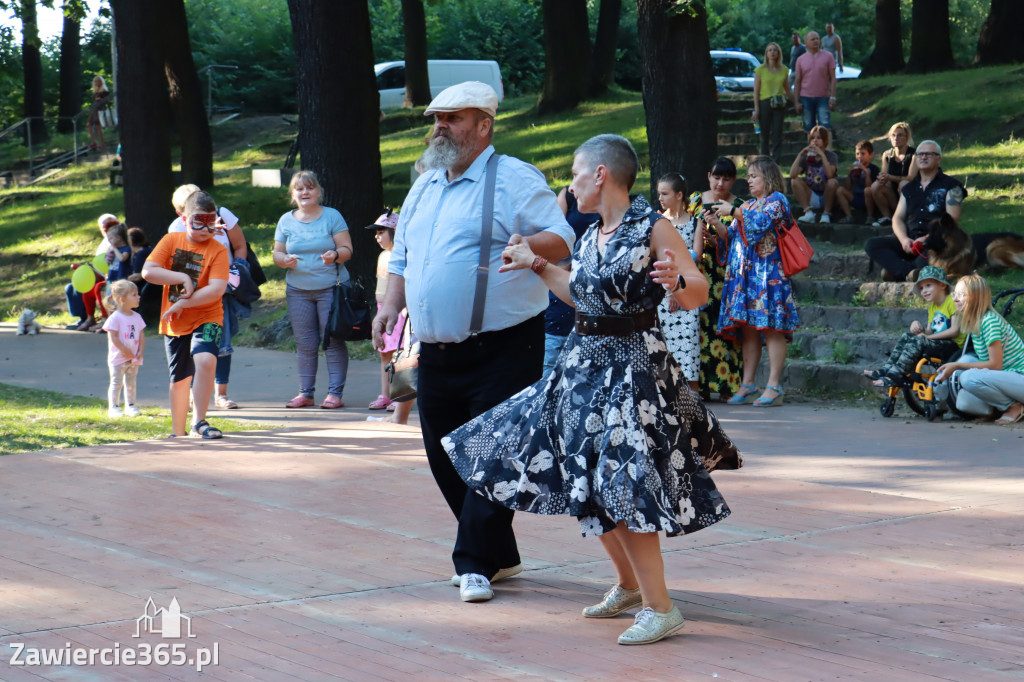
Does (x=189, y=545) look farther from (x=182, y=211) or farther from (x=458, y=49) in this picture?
(x=458, y=49)

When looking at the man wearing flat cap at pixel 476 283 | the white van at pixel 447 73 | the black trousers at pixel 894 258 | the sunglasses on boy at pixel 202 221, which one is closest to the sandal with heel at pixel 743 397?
the black trousers at pixel 894 258

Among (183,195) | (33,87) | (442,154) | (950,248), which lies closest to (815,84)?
(950,248)

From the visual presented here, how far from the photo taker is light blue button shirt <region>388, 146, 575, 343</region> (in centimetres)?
531

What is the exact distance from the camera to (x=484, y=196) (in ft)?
17.5

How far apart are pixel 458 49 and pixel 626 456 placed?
41449 millimetres

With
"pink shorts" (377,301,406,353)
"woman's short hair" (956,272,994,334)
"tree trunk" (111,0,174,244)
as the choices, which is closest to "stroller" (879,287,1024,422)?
"woman's short hair" (956,272,994,334)

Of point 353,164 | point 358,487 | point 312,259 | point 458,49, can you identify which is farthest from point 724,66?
point 358,487

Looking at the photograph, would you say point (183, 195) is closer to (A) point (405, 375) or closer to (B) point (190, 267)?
(B) point (190, 267)

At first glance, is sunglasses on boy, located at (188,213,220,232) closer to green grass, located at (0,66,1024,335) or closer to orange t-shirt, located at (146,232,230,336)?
orange t-shirt, located at (146,232,230,336)

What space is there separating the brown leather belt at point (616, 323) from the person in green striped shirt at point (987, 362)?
5.42 metres

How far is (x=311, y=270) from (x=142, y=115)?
8.78 meters

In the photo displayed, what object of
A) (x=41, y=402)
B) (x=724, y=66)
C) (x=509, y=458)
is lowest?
(x=41, y=402)

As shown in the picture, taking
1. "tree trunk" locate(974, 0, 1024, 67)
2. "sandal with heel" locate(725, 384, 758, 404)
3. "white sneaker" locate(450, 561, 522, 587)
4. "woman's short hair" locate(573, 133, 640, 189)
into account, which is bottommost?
"sandal with heel" locate(725, 384, 758, 404)

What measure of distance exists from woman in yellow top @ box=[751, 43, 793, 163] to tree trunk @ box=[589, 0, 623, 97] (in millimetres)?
10205
